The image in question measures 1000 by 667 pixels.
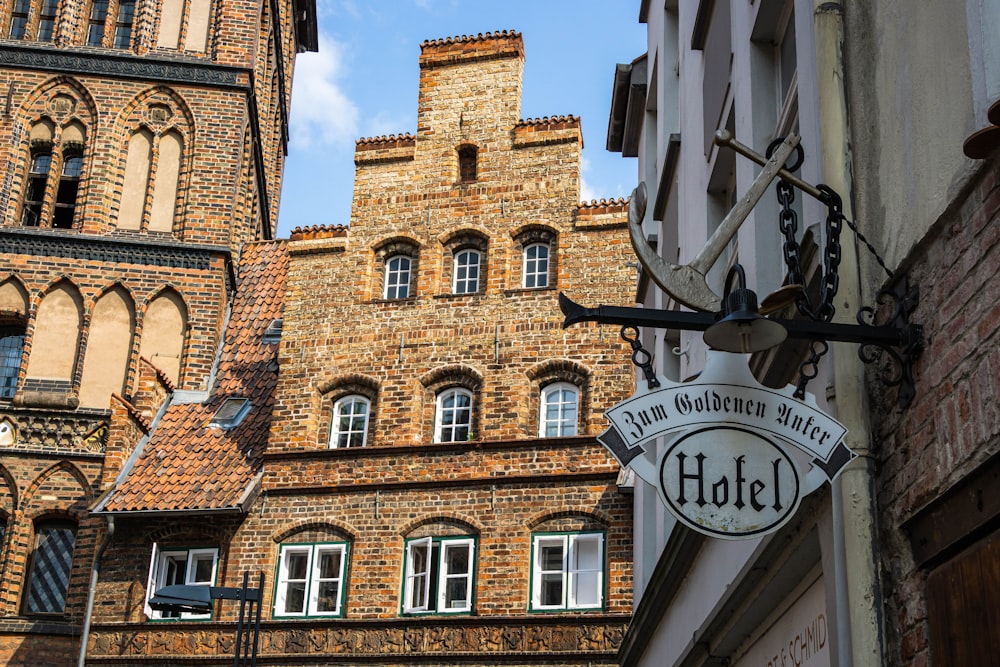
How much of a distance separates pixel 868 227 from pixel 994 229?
126 cm

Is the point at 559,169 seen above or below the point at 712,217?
above

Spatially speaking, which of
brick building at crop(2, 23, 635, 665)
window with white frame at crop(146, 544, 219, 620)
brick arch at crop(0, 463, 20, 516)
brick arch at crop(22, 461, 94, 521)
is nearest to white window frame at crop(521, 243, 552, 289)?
brick building at crop(2, 23, 635, 665)

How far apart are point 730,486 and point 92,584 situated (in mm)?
18063

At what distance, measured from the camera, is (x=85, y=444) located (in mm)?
23406

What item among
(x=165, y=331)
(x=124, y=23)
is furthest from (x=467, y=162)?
(x=124, y=23)

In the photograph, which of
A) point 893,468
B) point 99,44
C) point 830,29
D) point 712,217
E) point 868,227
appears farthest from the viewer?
point 99,44

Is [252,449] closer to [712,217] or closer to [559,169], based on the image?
[559,169]

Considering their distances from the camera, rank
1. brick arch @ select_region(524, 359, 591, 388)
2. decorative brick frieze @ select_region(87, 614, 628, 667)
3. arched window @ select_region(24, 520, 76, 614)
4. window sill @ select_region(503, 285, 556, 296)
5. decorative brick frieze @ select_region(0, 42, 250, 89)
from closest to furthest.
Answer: decorative brick frieze @ select_region(87, 614, 628, 667) < brick arch @ select_region(524, 359, 591, 388) < window sill @ select_region(503, 285, 556, 296) < arched window @ select_region(24, 520, 76, 614) < decorative brick frieze @ select_region(0, 42, 250, 89)

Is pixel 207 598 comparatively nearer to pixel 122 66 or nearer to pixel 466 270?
pixel 466 270

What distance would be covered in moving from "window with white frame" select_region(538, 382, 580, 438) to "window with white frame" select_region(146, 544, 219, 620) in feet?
17.9

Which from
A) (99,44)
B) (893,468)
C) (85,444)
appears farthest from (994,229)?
(99,44)

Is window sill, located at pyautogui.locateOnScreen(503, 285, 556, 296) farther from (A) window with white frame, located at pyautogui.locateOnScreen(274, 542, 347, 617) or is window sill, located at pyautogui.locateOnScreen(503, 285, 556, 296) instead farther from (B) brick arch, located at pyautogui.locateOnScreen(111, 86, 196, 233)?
(B) brick arch, located at pyautogui.locateOnScreen(111, 86, 196, 233)

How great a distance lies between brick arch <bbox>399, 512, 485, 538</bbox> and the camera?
2050 cm

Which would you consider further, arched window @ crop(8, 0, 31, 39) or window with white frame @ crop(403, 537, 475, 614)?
arched window @ crop(8, 0, 31, 39)
